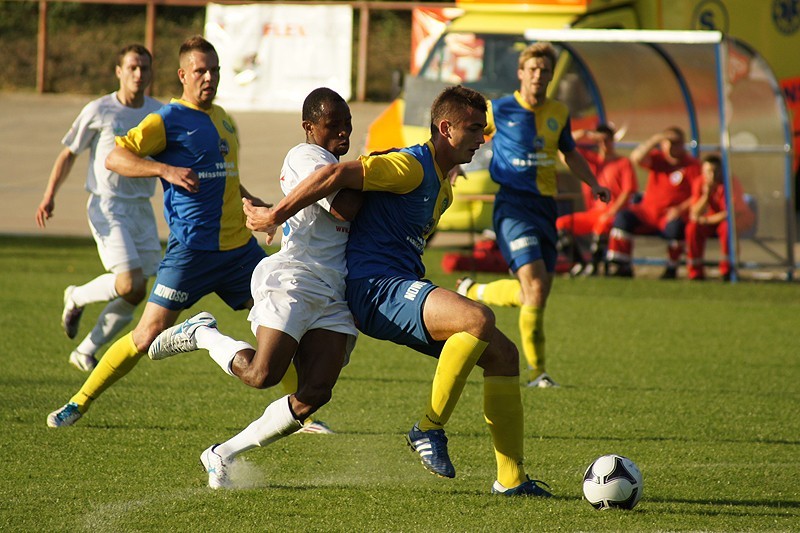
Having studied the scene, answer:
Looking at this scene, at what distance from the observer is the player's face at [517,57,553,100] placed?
25.1ft

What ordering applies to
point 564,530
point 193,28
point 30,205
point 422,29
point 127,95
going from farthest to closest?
point 193,28 → point 422,29 → point 30,205 → point 127,95 → point 564,530

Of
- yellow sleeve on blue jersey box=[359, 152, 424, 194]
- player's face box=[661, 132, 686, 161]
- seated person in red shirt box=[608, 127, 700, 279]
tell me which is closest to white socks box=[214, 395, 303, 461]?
yellow sleeve on blue jersey box=[359, 152, 424, 194]

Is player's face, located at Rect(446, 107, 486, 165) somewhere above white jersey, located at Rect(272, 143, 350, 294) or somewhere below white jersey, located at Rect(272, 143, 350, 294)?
above

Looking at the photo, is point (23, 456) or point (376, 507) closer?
point (376, 507)

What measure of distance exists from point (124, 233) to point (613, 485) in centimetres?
403

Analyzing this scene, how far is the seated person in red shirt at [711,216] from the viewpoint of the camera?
1377cm

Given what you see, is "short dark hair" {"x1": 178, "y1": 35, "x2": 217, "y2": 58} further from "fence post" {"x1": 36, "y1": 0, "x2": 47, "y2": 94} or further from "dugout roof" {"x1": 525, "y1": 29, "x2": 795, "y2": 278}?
"fence post" {"x1": 36, "y1": 0, "x2": 47, "y2": 94}

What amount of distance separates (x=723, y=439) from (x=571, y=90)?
9.83 meters

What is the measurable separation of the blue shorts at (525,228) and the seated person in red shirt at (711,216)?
6.30 meters

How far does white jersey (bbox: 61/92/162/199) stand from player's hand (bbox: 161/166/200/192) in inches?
80.0

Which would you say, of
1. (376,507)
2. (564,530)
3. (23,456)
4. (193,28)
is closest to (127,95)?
(23,456)

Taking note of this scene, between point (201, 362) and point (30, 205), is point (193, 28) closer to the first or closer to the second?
point (30, 205)

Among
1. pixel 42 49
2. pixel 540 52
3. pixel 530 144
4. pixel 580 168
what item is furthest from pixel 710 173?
pixel 42 49

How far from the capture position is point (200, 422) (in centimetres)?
650
